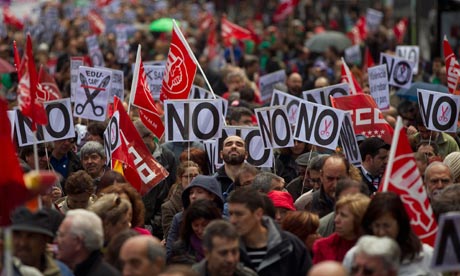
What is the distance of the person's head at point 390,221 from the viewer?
989cm

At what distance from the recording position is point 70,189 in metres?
12.4

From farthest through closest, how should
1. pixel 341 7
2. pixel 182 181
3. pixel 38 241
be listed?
pixel 341 7 → pixel 182 181 → pixel 38 241

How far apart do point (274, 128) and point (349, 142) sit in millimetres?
1179

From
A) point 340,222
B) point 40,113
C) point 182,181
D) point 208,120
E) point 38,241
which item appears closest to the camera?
point 38,241

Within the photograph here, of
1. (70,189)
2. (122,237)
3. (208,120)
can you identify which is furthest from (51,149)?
(122,237)

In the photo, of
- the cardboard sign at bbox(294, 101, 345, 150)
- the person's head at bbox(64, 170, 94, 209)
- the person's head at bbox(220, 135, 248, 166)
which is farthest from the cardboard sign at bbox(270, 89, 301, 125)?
the person's head at bbox(64, 170, 94, 209)

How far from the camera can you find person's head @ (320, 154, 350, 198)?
1219 centimetres

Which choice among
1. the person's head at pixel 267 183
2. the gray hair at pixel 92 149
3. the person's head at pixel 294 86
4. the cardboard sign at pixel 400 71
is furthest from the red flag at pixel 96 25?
the person's head at pixel 267 183

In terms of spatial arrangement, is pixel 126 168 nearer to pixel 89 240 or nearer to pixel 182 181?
pixel 182 181

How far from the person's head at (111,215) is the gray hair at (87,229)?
89cm

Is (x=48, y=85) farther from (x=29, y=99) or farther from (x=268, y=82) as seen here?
(x=29, y=99)

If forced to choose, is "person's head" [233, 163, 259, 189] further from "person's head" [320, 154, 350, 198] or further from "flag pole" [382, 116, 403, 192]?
"flag pole" [382, 116, 403, 192]

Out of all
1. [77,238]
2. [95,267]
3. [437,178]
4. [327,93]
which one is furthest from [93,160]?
[95,267]

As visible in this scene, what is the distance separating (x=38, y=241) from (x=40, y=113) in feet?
8.13
